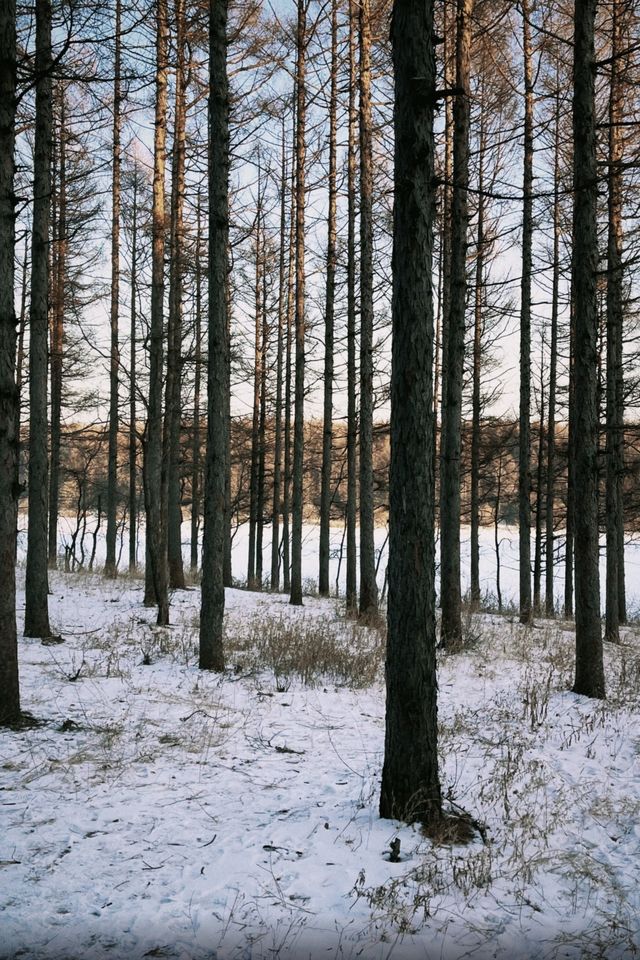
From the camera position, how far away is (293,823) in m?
3.89

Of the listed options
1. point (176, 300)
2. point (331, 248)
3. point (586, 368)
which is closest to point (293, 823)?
point (586, 368)

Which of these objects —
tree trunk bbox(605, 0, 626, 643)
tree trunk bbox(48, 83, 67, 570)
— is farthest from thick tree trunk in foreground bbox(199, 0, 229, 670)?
tree trunk bbox(48, 83, 67, 570)

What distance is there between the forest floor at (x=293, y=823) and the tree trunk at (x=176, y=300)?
5029mm

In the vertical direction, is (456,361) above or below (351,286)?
below

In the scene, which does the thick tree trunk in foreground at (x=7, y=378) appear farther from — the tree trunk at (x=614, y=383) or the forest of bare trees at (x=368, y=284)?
the tree trunk at (x=614, y=383)

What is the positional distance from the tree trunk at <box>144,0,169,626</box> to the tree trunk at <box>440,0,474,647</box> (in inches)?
177

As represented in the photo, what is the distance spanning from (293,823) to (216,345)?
556cm

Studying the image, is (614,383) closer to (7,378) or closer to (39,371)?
(39,371)

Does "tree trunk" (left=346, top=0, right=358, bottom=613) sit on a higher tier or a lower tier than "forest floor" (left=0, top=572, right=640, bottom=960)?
higher

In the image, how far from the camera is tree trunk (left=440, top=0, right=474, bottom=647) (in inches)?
382

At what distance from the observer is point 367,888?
3.16 m

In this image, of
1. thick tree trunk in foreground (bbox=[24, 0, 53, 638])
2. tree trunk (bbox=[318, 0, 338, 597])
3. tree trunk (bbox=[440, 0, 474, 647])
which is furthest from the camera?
tree trunk (bbox=[318, 0, 338, 597])

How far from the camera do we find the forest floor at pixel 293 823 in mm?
2854

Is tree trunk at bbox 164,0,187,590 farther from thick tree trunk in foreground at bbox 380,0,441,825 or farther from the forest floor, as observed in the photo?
thick tree trunk in foreground at bbox 380,0,441,825
